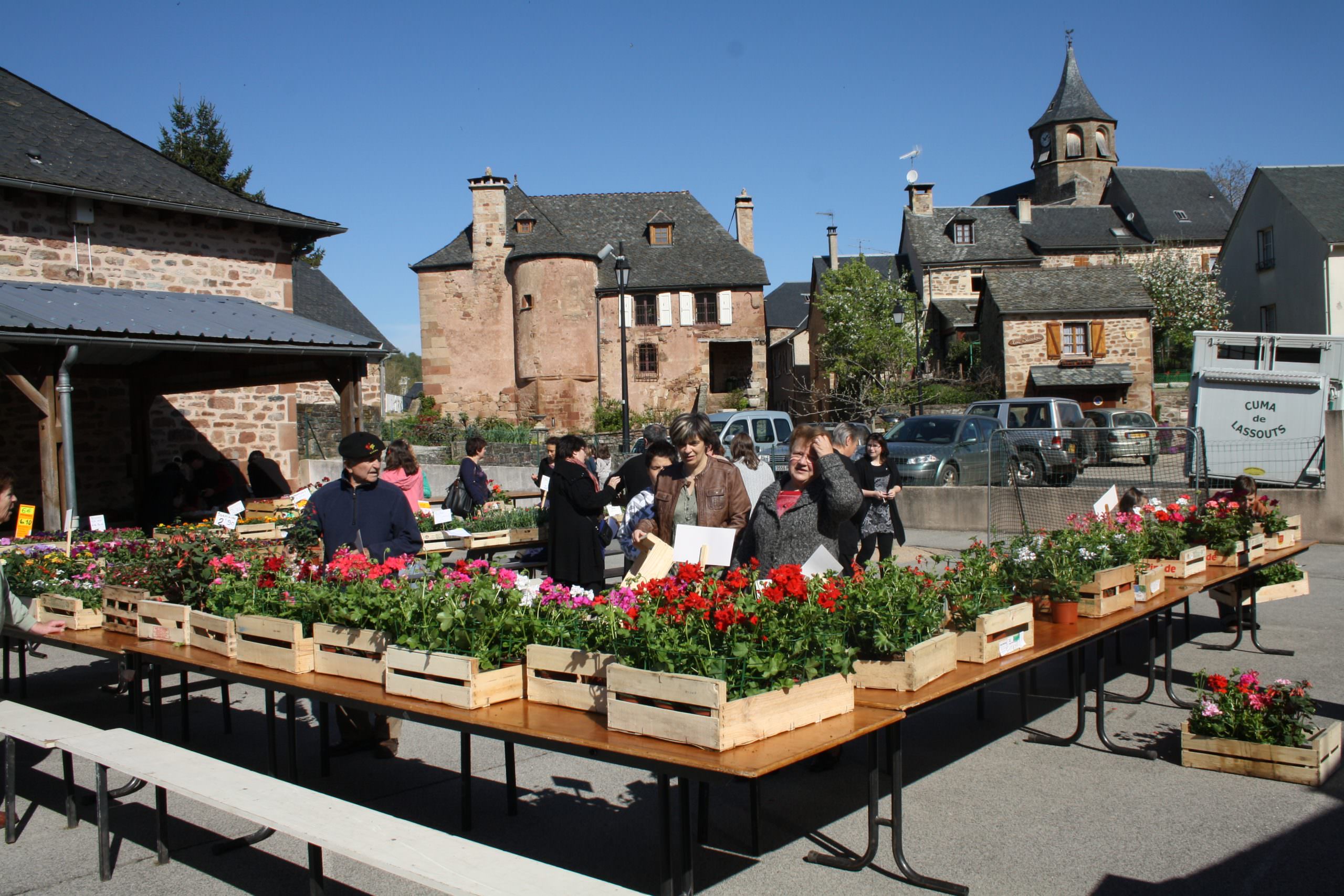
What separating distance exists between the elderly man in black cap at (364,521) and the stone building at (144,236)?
777 cm

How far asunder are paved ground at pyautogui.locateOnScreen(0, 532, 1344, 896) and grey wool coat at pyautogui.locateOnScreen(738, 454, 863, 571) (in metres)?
1.19

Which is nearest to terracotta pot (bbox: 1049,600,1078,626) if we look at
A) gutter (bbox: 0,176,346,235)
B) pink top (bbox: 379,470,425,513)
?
pink top (bbox: 379,470,425,513)

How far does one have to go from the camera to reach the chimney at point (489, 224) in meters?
42.4

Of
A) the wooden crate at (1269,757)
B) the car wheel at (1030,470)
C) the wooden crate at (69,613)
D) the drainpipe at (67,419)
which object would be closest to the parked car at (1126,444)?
the car wheel at (1030,470)

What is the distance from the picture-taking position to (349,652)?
14.4ft

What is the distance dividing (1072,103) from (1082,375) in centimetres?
3544

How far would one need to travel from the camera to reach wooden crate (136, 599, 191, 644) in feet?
16.4

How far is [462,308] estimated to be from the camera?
43.2 metres

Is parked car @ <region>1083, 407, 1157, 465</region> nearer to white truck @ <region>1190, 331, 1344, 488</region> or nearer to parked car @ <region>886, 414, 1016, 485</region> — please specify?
white truck @ <region>1190, 331, 1344, 488</region>

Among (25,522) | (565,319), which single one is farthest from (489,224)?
(25,522)

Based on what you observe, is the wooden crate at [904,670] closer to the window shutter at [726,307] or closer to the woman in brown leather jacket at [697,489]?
the woman in brown leather jacket at [697,489]

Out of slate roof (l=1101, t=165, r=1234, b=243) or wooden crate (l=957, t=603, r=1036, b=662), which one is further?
slate roof (l=1101, t=165, r=1234, b=243)

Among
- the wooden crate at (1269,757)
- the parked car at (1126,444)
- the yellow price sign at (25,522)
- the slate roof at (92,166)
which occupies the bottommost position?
the wooden crate at (1269,757)

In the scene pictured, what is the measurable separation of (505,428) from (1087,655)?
2474 cm
